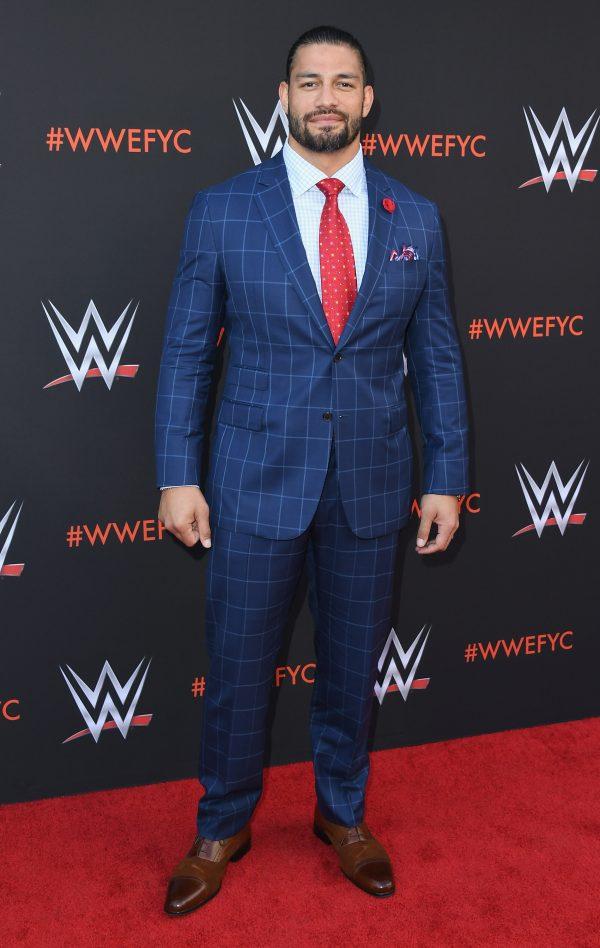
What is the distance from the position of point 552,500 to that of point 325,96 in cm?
149

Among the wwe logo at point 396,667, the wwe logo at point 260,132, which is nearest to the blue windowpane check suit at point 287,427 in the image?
the wwe logo at point 260,132

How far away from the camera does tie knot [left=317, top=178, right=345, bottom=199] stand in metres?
1.93

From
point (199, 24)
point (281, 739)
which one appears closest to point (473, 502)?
point (281, 739)

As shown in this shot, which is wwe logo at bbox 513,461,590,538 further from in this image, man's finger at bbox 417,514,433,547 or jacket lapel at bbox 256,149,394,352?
jacket lapel at bbox 256,149,394,352

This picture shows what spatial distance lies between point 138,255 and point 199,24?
1.91ft

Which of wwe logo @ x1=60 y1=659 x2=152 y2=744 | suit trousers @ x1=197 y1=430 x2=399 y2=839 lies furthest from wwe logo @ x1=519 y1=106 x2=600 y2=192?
wwe logo @ x1=60 y1=659 x2=152 y2=744

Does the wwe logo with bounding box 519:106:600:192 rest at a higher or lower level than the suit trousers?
higher

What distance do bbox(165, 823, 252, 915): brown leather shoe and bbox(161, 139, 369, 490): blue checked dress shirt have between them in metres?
0.91

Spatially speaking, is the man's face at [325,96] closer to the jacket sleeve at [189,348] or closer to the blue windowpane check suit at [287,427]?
the blue windowpane check suit at [287,427]

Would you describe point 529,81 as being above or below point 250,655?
above

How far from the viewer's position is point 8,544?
7.82 feet

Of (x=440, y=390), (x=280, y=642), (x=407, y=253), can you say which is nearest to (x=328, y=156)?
(x=407, y=253)

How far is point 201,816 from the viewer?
86.4 inches

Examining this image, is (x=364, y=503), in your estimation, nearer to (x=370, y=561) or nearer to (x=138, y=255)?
(x=370, y=561)
